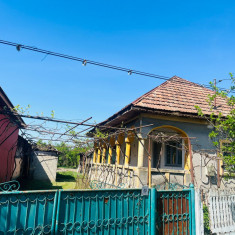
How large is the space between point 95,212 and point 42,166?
61.8ft

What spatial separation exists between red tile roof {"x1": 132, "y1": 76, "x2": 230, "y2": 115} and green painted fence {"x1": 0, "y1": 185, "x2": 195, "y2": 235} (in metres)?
4.06

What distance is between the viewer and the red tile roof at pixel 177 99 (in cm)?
822

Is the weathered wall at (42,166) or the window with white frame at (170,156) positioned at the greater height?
the window with white frame at (170,156)

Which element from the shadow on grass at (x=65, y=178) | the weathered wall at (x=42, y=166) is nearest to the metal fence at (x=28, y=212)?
the weathered wall at (x=42, y=166)

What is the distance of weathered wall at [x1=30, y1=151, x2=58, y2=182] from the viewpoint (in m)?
20.7

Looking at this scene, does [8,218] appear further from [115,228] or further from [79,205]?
[115,228]

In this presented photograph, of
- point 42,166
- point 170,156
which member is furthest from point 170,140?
point 42,166

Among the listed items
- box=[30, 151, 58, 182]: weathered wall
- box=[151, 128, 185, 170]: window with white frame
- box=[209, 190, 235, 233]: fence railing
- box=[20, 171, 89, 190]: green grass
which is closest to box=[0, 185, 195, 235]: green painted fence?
box=[209, 190, 235, 233]: fence railing

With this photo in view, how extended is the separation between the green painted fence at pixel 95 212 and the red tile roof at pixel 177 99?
4.06 meters

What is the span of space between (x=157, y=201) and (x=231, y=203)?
7.48 feet

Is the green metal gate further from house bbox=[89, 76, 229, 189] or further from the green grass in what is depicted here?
the green grass

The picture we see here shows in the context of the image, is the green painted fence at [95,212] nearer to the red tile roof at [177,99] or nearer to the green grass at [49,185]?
the red tile roof at [177,99]

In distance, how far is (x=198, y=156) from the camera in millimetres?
8555

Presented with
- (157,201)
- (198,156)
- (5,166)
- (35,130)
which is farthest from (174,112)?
(5,166)
